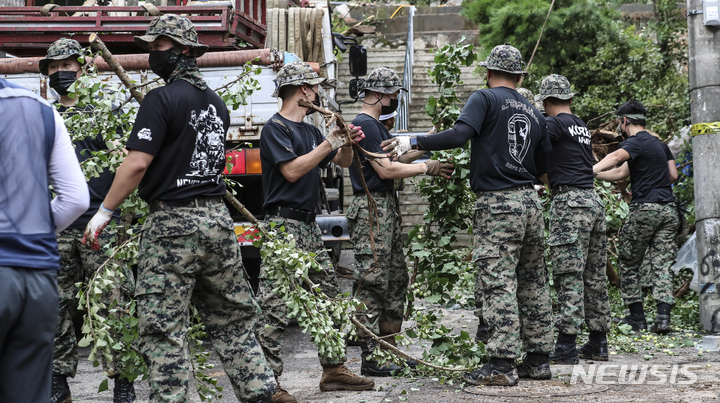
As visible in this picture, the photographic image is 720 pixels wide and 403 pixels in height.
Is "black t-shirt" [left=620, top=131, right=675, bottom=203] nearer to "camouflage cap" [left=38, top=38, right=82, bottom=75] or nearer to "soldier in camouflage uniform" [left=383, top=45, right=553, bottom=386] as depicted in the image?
"soldier in camouflage uniform" [left=383, top=45, right=553, bottom=386]

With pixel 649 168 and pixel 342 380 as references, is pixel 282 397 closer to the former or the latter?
pixel 342 380

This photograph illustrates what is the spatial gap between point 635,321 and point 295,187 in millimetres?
4275

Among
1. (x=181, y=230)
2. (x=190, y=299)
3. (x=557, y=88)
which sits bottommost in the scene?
(x=190, y=299)

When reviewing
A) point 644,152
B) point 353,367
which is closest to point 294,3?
point 644,152

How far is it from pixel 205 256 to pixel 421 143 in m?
1.74

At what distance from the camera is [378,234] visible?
5266 mm

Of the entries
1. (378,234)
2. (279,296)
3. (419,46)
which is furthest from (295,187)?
(419,46)

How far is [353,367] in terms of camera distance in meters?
5.77

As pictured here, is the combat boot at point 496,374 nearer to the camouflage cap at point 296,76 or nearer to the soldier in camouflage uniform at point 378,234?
the soldier in camouflage uniform at point 378,234

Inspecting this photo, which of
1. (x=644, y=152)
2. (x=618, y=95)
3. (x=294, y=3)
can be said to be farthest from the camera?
(x=618, y=95)

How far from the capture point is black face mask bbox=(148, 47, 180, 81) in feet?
12.1

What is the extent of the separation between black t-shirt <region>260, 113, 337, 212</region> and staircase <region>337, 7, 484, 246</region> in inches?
466

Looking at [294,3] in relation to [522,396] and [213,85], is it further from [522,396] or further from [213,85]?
[522,396]

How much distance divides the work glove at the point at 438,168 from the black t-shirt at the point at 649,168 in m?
2.81
